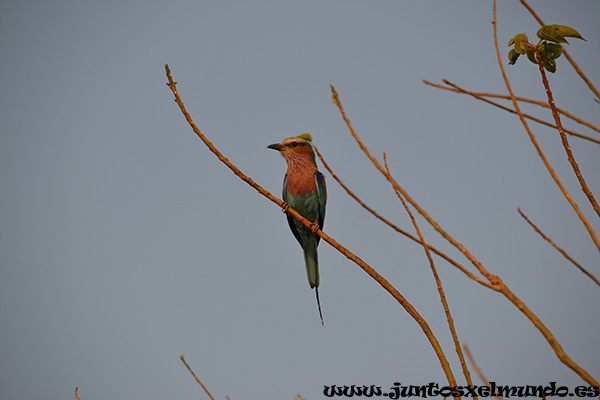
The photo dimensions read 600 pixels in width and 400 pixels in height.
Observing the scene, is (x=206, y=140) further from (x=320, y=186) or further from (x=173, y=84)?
(x=320, y=186)

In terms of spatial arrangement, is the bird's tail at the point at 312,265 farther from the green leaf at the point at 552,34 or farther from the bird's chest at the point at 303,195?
the green leaf at the point at 552,34

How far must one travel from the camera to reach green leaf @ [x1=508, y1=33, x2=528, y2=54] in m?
2.30

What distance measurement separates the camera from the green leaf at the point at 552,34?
2211mm

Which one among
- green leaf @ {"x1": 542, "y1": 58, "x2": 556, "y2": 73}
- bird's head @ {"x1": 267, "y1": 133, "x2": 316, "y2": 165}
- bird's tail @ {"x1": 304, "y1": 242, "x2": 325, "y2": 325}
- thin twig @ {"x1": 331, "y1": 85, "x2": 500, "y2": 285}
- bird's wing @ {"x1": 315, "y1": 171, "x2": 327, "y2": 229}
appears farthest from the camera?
bird's head @ {"x1": 267, "y1": 133, "x2": 316, "y2": 165}

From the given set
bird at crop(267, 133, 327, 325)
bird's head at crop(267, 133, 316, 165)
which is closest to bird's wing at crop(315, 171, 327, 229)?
→ bird at crop(267, 133, 327, 325)

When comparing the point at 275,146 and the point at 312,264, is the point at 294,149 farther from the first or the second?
the point at 312,264

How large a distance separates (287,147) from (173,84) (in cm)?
405

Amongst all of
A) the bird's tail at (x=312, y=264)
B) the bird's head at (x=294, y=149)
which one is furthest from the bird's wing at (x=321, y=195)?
the bird's tail at (x=312, y=264)

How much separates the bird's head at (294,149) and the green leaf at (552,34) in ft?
15.5

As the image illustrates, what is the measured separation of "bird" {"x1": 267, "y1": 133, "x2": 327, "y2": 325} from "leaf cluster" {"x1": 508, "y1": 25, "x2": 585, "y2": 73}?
13.4 ft

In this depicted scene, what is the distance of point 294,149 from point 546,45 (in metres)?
4.83

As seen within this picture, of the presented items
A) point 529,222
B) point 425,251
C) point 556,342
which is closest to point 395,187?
point 425,251

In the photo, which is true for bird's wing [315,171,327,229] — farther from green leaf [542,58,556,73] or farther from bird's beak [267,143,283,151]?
green leaf [542,58,556,73]

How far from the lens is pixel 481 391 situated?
213 centimetres
